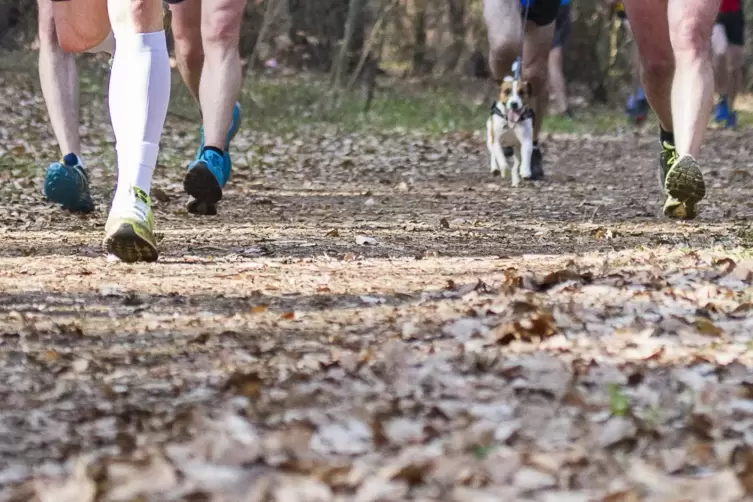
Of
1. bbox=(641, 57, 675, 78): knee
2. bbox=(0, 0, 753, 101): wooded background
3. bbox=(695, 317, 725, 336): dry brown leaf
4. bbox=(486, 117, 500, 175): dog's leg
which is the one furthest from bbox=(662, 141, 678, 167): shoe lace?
bbox=(0, 0, 753, 101): wooded background

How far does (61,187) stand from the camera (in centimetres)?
624

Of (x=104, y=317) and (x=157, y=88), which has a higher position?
(x=157, y=88)

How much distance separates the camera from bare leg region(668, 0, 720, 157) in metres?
5.79

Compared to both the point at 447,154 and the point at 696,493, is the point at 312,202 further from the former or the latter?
the point at 696,493

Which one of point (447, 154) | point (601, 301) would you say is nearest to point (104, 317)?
point (601, 301)

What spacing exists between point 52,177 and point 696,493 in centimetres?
453

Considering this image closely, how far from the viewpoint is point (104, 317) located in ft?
12.7

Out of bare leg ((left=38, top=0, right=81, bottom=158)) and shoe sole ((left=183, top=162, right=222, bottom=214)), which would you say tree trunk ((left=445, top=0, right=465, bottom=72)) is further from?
shoe sole ((left=183, top=162, right=222, bottom=214))

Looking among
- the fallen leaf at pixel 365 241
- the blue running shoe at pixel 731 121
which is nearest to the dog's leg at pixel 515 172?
the fallen leaf at pixel 365 241

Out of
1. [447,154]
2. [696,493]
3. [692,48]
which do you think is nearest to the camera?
[696,493]

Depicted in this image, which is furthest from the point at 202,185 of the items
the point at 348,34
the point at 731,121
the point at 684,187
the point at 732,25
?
the point at 348,34

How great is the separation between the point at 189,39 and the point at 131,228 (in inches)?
100

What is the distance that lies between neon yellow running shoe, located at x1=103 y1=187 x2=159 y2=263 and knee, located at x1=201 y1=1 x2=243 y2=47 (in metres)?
1.57

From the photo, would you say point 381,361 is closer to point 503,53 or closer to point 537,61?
point 503,53
